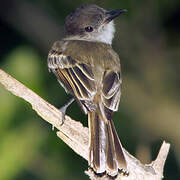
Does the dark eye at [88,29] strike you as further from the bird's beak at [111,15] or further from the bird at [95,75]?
the bird's beak at [111,15]

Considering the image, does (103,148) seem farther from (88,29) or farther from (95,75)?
(88,29)

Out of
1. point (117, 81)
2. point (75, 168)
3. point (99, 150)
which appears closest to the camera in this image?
point (99, 150)

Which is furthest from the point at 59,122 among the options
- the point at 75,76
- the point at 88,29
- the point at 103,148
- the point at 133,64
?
the point at 133,64

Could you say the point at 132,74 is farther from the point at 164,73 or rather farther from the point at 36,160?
the point at 36,160

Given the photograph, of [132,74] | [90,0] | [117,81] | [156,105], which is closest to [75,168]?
[117,81]

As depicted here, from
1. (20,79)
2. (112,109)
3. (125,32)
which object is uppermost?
(20,79)

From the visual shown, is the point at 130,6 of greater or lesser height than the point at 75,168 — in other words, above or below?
above

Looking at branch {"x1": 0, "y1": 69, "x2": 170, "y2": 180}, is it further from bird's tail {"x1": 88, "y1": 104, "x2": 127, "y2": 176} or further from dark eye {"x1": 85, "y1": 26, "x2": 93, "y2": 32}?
dark eye {"x1": 85, "y1": 26, "x2": 93, "y2": 32}

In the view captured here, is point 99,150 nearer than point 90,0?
Yes
